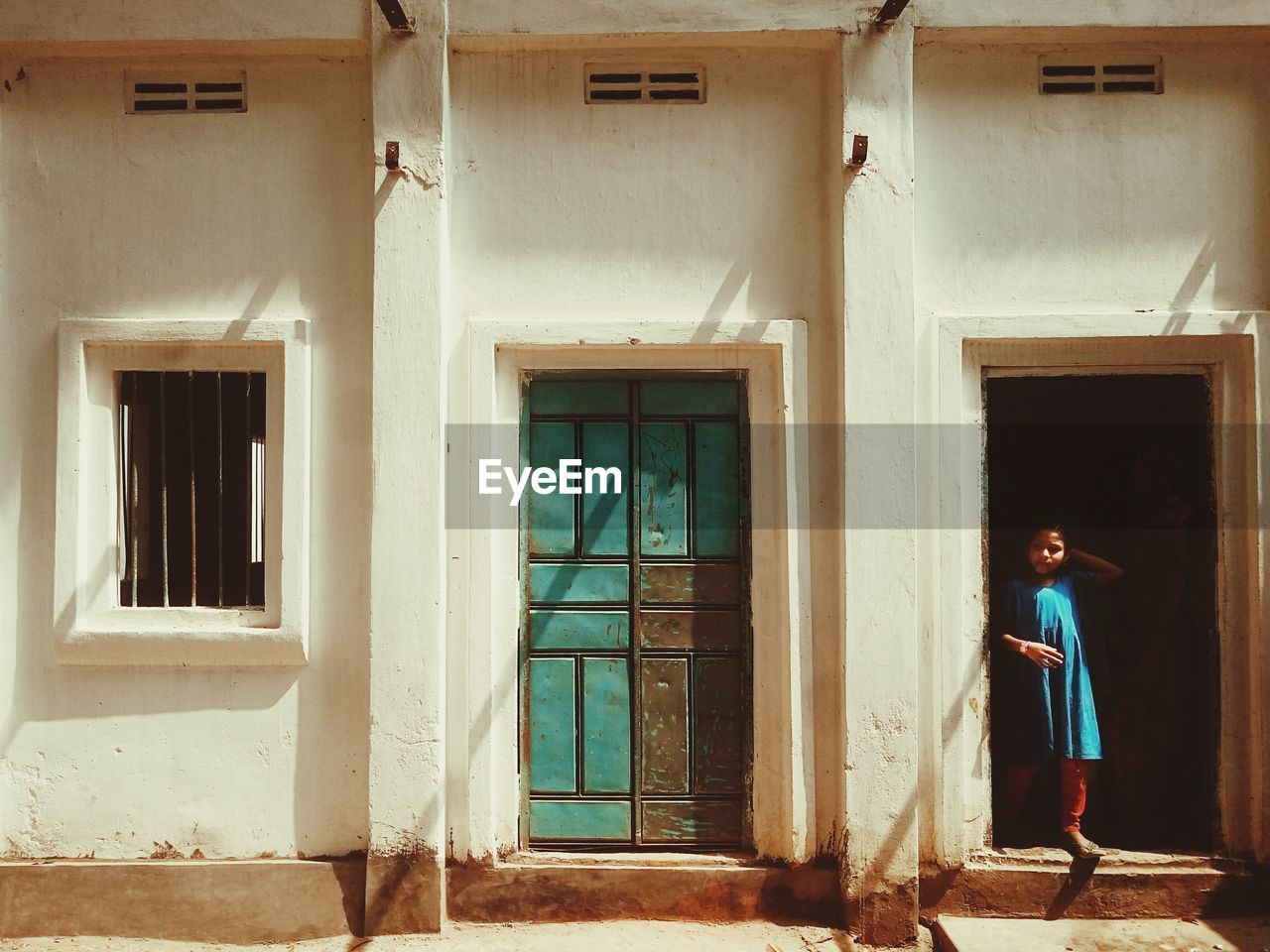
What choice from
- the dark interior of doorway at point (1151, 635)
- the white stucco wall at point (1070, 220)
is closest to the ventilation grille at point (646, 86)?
the white stucco wall at point (1070, 220)

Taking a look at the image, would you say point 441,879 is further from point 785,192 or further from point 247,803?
point 785,192

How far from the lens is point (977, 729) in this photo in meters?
4.22

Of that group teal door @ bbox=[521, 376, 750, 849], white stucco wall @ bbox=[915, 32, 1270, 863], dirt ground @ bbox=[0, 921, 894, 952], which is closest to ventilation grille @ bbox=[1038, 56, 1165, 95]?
white stucco wall @ bbox=[915, 32, 1270, 863]

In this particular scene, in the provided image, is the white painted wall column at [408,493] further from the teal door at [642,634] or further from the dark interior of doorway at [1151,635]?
the dark interior of doorway at [1151,635]

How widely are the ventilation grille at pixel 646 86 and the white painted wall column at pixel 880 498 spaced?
27.0 inches

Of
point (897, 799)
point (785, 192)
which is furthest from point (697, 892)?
point (785, 192)

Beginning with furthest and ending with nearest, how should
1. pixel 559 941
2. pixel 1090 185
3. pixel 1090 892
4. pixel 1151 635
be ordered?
pixel 1151 635, pixel 1090 185, pixel 1090 892, pixel 559 941

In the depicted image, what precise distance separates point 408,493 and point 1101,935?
3596 mm

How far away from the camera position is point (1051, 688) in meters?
4.28

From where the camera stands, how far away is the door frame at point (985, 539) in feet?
13.6

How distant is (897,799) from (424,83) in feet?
12.5

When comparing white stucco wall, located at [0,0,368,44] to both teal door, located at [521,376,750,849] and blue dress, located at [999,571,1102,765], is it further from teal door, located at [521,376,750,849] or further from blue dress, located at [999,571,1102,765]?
blue dress, located at [999,571,1102,765]

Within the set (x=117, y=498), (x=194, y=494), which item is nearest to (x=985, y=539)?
(x=194, y=494)

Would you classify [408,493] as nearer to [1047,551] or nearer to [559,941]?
[559,941]
